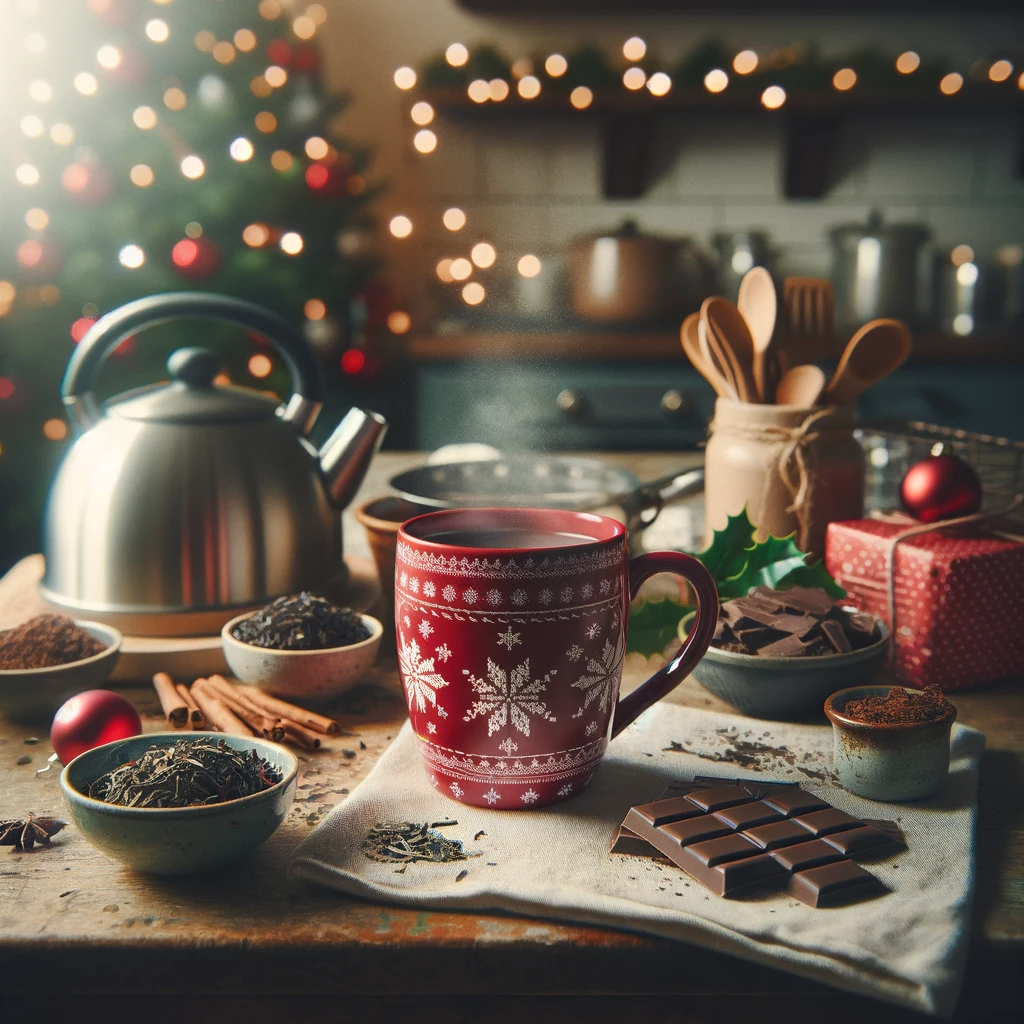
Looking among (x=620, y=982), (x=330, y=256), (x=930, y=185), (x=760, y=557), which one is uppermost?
(x=930, y=185)

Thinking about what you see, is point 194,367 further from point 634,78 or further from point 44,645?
point 634,78

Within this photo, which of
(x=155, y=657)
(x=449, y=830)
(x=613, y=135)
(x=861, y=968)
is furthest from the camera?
(x=613, y=135)

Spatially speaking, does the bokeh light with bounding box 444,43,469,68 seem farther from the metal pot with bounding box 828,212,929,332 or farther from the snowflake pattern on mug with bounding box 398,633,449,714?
the snowflake pattern on mug with bounding box 398,633,449,714

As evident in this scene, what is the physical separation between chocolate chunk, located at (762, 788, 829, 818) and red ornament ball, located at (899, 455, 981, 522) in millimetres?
358

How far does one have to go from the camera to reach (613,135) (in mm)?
3289

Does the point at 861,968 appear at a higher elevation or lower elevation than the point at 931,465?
lower

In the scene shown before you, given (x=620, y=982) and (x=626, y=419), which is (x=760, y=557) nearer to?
(x=620, y=982)

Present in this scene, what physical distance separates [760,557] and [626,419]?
1929 millimetres

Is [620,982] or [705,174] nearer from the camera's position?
[620,982]

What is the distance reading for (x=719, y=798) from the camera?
24.1 inches

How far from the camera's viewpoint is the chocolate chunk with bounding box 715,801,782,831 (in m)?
0.58

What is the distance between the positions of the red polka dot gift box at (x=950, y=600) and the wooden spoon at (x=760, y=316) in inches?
7.1

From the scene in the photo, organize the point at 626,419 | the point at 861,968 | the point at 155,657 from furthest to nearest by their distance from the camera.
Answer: the point at 626,419
the point at 155,657
the point at 861,968

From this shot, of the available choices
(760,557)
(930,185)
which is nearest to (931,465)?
(760,557)
